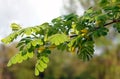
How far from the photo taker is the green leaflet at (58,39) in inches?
83.6

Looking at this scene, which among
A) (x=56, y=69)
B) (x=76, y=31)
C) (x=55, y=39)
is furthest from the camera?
(x=56, y=69)

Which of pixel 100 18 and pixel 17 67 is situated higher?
pixel 100 18

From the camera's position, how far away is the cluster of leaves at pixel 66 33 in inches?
87.4

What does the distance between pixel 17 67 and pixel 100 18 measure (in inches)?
1145

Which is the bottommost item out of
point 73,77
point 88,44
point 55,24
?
point 73,77

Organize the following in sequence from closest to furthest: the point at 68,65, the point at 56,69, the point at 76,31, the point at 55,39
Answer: the point at 55,39 → the point at 76,31 → the point at 68,65 → the point at 56,69

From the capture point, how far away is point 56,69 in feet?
97.5

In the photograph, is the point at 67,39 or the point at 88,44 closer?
the point at 67,39

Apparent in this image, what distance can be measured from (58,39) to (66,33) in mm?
152

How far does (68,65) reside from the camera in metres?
27.3

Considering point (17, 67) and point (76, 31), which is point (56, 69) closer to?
point (17, 67)

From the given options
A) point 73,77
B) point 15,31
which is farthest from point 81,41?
point 73,77

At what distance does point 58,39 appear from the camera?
2.14m

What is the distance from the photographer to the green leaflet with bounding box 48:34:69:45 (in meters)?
2.12
